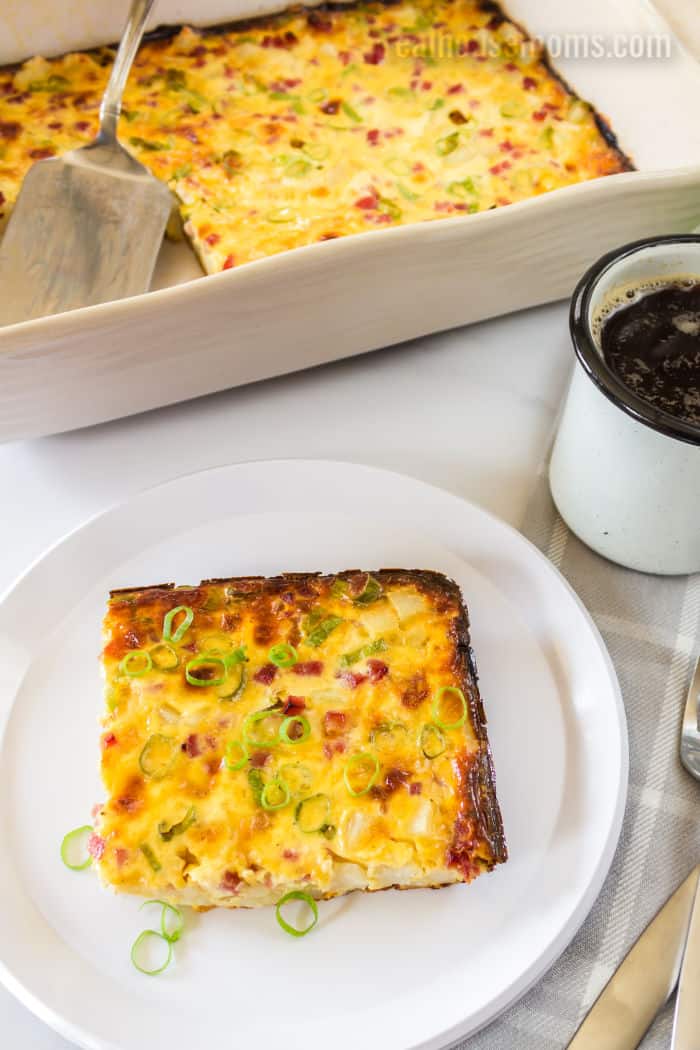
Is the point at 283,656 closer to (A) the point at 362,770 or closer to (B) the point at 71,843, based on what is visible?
(A) the point at 362,770

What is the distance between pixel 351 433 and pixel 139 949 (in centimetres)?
128

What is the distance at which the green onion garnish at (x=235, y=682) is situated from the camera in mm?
1770

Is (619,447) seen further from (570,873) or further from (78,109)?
(78,109)

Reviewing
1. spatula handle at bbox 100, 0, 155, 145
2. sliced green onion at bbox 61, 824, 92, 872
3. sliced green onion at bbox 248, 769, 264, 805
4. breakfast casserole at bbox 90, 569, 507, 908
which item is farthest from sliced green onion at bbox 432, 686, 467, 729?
spatula handle at bbox 100, 0, 155, 145

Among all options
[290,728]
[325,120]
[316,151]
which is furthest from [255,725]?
[325,120]

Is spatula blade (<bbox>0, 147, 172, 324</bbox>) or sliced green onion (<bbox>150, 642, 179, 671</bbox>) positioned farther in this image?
spatula blade (<bbox>0, 147, 172, 324</bbox>)

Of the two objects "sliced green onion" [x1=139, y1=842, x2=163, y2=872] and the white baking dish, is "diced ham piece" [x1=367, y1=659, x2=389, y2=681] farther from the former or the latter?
the white baking dish

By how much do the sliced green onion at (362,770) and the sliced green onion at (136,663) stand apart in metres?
0.40

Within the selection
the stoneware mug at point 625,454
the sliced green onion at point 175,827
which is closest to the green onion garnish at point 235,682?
the sliced green onion at point 175,827

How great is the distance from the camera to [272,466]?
7.07 feet

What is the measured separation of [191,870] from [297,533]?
2.53ft

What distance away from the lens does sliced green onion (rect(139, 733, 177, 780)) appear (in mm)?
1678

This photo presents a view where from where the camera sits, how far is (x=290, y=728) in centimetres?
173

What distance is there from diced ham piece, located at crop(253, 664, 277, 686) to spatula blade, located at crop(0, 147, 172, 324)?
1.11 meters
